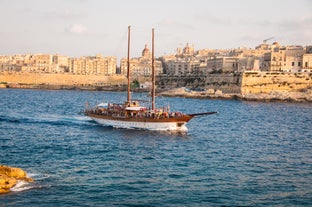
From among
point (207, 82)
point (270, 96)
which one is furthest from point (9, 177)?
point (207, 82)

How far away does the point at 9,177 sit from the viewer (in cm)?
1513

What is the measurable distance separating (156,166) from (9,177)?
6.05 meters

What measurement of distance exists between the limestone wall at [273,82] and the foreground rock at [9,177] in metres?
60.6

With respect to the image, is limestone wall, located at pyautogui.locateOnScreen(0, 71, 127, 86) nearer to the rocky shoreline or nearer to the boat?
the rocky shoreline

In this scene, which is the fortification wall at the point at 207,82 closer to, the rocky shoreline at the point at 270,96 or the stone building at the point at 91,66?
the rocky shoreline at the point at 270,96

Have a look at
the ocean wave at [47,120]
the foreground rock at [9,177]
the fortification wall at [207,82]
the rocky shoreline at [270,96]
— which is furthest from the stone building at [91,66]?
the foreground rock at [9,177]

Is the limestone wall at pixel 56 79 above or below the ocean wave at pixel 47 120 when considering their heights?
above

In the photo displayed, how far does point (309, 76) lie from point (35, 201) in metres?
65.7

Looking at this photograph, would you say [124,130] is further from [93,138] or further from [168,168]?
[168,168]

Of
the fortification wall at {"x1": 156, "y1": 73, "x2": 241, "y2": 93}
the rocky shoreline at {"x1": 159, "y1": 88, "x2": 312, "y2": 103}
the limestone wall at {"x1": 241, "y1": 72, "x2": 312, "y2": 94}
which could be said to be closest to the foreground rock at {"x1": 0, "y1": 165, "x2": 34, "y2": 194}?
the rocky shoreline at {"x1": 159, "y1": 88, "x2": 312, "y2": 103}

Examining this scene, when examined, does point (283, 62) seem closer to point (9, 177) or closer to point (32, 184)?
→ point (32, 184)

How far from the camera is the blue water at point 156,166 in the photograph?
1462cm

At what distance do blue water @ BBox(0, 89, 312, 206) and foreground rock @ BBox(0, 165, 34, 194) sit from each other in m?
0.26

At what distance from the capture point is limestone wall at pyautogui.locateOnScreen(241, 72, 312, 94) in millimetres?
72625
